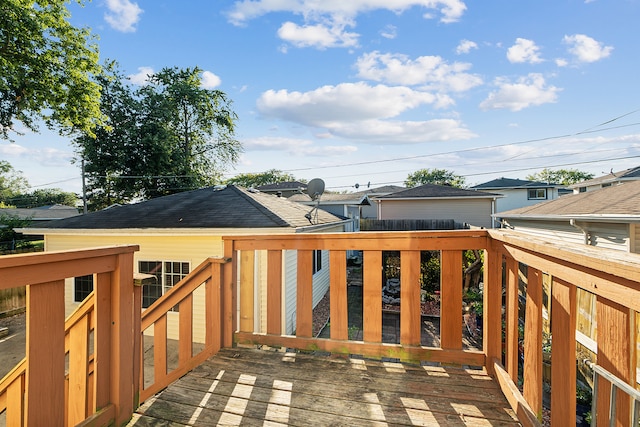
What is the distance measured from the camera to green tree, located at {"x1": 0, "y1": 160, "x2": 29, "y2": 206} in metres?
34.7

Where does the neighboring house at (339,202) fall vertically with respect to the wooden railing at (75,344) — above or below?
above

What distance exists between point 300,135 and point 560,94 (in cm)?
1568

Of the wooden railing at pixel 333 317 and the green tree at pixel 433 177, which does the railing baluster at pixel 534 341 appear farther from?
the green tree at pixel 433 177

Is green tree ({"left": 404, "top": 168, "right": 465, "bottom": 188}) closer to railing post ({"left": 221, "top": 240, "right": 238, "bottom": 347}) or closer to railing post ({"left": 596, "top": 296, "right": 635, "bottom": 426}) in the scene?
railing post ({"left": 221, "top": 240, "right": 238, "bottom": 347})

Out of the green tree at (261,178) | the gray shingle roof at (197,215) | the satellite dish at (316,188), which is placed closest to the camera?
the gray shingle roof at (197,215)

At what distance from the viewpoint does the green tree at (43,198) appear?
37.0 m

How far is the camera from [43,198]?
3916 cm

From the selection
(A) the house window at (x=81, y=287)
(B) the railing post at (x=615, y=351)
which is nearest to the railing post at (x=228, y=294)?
(B) the railing post at (x=615, y=351)

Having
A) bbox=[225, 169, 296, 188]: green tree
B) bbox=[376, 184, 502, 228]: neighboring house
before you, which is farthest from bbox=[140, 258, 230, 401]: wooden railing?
bbox=[225, 169, 296, 188]: green tree

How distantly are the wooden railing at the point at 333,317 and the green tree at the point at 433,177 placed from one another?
139 ft

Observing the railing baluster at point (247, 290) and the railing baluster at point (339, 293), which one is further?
the railing baluster at point (247, 290)

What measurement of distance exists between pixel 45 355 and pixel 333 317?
1579 mm

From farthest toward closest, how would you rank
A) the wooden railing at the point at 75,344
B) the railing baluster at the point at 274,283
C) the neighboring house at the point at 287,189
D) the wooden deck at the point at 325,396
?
1. the neighboring house at the point at 287,189
2. the railing baluster at the point at 274,283
3. the wooden deck at the point at 325,396
4. the wooden railing at the point at 75,344

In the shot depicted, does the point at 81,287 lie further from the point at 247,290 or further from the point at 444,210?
the point at 444,210
